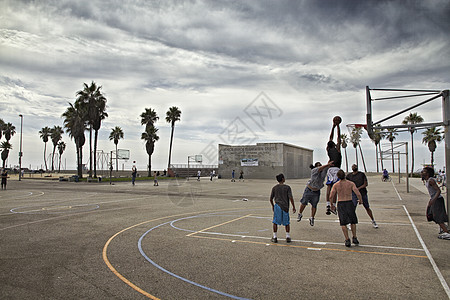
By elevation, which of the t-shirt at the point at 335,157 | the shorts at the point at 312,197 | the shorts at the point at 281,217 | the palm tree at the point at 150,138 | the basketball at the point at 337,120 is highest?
the palm tree at the point at 150,138

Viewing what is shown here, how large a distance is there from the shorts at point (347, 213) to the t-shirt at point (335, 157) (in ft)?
5.16

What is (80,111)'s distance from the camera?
46156mm

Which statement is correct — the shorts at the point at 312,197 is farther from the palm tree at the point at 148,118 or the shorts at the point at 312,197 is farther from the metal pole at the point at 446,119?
the palm tree at the point at 148,118

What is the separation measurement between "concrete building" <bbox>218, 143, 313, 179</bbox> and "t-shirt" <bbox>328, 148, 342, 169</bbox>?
47.7m

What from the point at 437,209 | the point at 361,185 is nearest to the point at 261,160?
the point at 361,185

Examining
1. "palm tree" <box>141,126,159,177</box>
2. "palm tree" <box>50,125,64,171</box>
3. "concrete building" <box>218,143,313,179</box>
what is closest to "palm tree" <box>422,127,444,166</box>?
"concrete building" <box>218,143,313,179</box>

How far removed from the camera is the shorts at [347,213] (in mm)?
7539

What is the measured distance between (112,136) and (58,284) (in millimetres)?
67909

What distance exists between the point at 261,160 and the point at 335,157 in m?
49.8

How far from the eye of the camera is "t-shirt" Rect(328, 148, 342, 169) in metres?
8.96

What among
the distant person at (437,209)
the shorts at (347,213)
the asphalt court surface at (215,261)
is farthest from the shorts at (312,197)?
the distant person at (437,209)

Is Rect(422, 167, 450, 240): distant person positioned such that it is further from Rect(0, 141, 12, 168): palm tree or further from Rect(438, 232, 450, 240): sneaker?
Rect(0, 141, 12, 168): palm tree

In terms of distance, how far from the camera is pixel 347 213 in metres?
7.59

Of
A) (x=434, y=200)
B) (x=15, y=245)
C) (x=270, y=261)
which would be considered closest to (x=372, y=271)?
(x=270, y=261)
